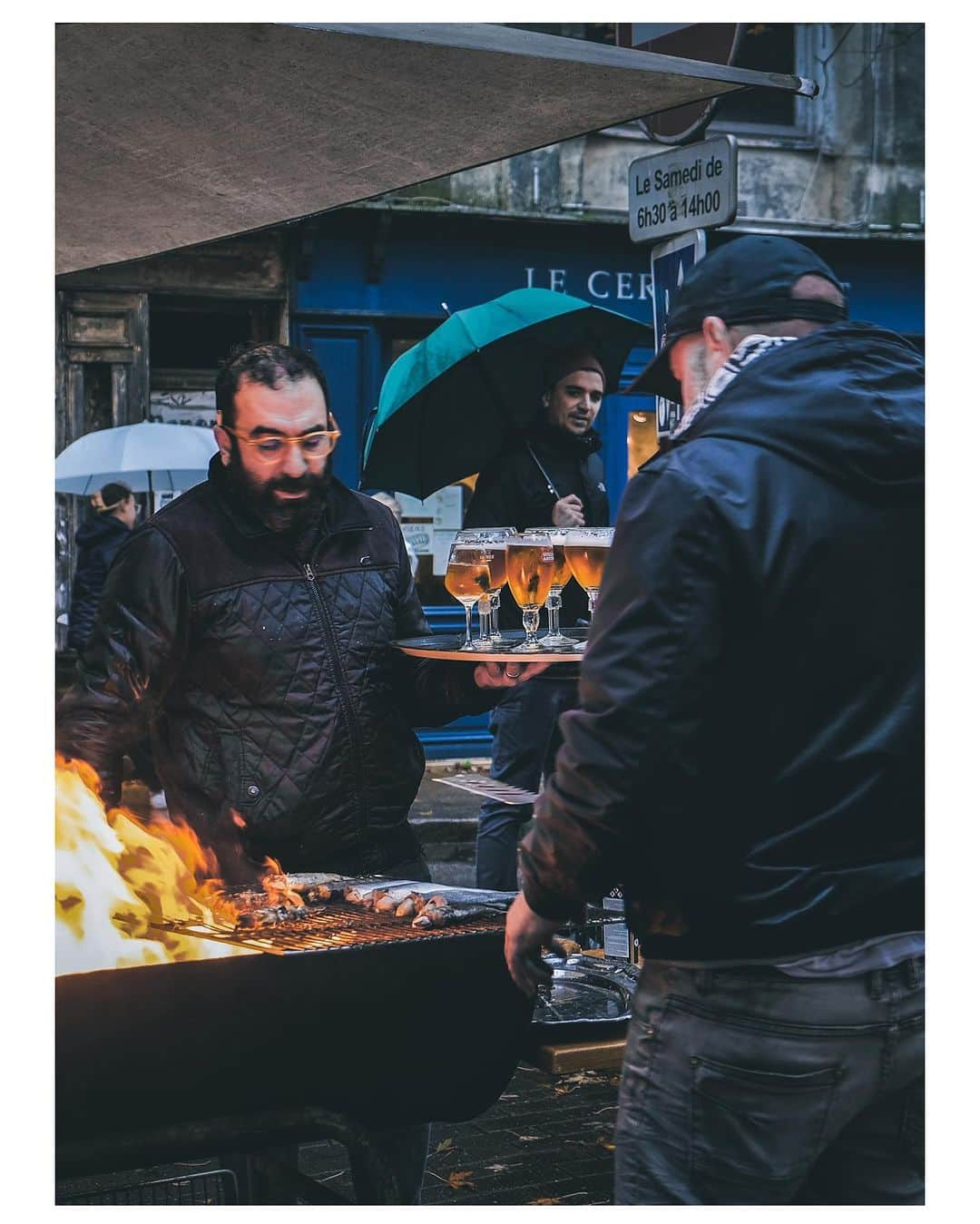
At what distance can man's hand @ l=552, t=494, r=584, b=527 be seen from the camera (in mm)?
6199

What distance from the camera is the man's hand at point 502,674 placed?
11.8 feet

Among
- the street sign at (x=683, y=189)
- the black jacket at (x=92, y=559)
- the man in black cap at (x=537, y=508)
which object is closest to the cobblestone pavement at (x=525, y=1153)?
the man in black cap at (x=537, y=508)

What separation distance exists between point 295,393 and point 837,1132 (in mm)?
1995

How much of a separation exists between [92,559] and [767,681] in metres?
8.56

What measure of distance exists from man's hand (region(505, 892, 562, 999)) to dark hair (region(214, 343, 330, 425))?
58.1 inches

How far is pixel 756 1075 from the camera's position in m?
2.26

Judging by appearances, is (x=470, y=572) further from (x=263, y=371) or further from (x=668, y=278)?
(x=668, y=278)

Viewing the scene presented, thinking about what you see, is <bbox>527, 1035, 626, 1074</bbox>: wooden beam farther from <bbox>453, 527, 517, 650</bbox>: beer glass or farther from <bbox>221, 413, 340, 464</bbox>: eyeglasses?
<bbox>221, 413, 340, 464</bbox>: eyeglasses

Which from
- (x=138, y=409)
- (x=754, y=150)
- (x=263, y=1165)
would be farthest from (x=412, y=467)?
(x=754, y=150)

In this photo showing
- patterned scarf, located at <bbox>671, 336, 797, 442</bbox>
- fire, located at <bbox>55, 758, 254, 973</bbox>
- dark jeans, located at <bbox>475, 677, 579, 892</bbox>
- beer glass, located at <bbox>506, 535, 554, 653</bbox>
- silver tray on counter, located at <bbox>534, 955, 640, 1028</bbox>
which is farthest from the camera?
dark jeans, located at <bbox>475, 677, 579, 892</bbox>

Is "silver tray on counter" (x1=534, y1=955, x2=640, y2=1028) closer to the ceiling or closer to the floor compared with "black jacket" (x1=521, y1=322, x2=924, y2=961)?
closer to the floor

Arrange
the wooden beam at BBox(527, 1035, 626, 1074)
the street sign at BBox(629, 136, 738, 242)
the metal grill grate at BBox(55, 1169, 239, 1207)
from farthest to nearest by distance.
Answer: the street sign at BBox(629, 136, 738, 242)
the metal grill grate at BBox(55, 1169, 239, 1207)
the wooden beam at BBox(527, 1035, 626, 1074)

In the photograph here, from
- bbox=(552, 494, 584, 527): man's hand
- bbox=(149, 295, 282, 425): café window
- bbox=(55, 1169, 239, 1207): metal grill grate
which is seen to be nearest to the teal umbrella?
bbox=(552, 494, 584, 527): man's hand

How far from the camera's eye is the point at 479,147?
3.37 metres
